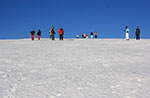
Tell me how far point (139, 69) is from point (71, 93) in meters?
3.00

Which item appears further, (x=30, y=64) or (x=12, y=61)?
(x=12, y=61)

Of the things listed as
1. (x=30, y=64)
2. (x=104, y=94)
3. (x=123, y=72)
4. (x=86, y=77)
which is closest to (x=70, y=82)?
(x=86, y=77)

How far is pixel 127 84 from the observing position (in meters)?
5.11

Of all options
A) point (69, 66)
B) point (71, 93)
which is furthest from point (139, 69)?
point (71, 93)

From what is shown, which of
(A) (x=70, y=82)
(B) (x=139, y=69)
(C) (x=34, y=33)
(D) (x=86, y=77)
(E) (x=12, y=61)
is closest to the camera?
(A) (x=70, y=82)

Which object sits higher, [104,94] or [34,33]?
[34,33]

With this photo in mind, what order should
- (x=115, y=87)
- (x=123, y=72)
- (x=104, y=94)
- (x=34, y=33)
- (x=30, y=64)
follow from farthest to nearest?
1. (x=34, y=33)
2. (x=30, y=64)
3. (x=123, y=72)
4. (x=115, y=87)
5. (x=104, y=94)

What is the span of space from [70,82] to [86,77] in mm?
605

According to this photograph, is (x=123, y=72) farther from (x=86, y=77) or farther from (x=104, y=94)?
(x=104, y=94)

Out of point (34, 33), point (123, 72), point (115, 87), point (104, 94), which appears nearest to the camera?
point (104, 94)

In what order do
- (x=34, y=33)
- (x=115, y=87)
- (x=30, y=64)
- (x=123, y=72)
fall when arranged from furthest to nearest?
(x=34, y=33) → (x=30, y=64) → (x=123, y=72) → (x=115, y=87)

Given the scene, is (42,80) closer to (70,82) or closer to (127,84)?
(70,82)

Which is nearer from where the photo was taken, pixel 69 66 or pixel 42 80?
pixel 42 80

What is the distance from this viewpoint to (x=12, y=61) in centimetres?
785
